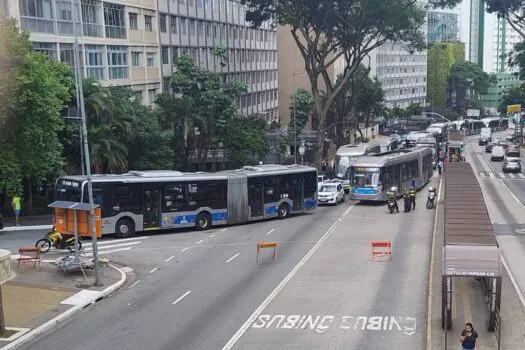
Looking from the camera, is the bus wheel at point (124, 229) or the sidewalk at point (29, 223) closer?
the bus wheel at point (124, 229)

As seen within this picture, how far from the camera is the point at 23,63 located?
30422 mm

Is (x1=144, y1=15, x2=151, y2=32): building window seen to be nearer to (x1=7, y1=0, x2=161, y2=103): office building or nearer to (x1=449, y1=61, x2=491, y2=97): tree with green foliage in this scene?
(x1=7, y1=0, x2=161, y2=103): office building

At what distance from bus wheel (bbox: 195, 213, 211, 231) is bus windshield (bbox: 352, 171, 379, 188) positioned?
12444 mm

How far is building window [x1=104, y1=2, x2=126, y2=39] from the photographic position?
1925 inches

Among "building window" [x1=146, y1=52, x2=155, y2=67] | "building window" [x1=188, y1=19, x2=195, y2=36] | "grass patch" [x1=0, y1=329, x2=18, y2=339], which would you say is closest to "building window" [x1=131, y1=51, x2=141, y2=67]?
"building window" [x1=146, y1=52, x2=155, y2=67]

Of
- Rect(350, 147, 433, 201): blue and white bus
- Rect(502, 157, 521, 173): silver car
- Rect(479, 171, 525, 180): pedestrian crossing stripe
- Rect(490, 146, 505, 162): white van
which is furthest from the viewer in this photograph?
Rect(490, 146, 505, 162): white van

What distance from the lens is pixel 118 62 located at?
1987 inches

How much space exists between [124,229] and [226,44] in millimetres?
47792

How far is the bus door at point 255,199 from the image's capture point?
1436 inches

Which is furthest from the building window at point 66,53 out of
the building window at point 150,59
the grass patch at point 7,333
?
the grass patch at point 7,333

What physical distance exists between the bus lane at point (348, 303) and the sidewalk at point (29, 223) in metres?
14.6

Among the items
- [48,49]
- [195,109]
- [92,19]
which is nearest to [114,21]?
[92,19]

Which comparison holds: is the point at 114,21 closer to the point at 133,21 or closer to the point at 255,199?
the point at 133,21

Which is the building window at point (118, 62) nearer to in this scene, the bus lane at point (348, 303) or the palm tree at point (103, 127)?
the palm tree at point (103, 127)
